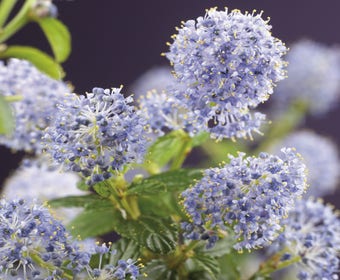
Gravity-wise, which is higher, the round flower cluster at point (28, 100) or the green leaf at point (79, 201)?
the round flower cluster at point (28, 100)

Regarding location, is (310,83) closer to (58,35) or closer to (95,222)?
(95,222)

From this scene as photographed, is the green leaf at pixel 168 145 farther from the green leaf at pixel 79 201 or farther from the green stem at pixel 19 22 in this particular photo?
the green stem at pixel 19 22

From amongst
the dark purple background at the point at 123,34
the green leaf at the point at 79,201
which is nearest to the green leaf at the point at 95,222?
the green leaf at the point at 79,201

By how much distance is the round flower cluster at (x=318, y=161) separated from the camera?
161cm

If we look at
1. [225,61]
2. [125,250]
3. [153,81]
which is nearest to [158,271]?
[125,250]

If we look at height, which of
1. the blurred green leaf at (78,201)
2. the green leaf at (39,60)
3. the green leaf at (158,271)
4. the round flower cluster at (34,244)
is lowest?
the round flower cluster at (34,244)

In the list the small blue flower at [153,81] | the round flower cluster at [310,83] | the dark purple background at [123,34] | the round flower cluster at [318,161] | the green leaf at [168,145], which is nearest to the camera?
the green leaf at [168,145]

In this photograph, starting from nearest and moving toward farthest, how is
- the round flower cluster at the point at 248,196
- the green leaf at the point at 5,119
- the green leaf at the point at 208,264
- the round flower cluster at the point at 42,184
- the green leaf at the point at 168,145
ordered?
the green leaf at the point at 5,119 → the round flower cluster at the point at 248,196 → the green leaf at the point at 208,264 → the green leaf at the point at 168,145 → the round flower cluster at the point at 42,184

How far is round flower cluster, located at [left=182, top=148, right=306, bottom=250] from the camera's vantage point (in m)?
0.79

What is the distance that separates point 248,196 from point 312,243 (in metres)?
0.22

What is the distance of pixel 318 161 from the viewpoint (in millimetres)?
1649

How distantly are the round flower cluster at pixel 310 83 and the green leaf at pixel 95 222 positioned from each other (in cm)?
91

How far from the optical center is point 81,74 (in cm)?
220

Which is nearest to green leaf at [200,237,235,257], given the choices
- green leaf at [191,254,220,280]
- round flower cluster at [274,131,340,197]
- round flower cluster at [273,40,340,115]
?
green leaf at [191,254,220,280]
